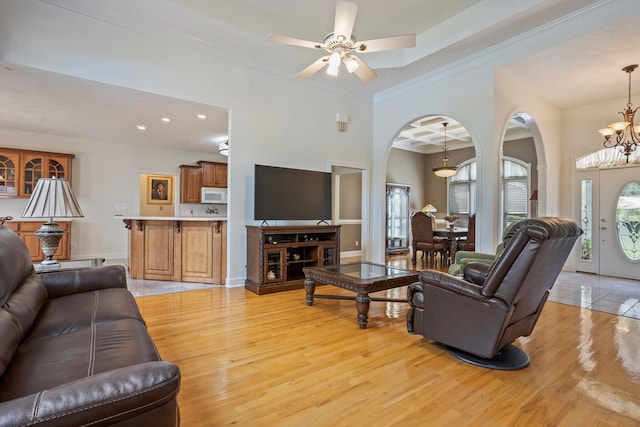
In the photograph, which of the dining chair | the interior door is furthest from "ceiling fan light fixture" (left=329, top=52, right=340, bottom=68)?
the interior door

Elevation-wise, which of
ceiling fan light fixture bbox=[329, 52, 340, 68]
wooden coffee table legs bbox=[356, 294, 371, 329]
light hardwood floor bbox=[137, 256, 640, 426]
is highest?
ceiling fan light fixture bbox=[329, 52, 340, 68]

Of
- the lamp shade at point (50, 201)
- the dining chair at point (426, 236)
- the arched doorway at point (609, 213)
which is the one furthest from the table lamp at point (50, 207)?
the arched doorway at point (609, 213)

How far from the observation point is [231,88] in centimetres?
460

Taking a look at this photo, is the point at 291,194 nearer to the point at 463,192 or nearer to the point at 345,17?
the point at 345,17

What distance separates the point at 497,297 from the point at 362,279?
50.3 inches

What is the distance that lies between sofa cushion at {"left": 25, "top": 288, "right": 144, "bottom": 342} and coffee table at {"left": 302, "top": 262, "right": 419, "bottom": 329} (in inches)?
72.3

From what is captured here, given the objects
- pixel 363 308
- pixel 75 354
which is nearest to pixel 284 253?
pixel 363 308

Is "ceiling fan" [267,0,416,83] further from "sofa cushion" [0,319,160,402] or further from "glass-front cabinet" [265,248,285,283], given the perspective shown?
"sofa cushion" [0,319,160,402]

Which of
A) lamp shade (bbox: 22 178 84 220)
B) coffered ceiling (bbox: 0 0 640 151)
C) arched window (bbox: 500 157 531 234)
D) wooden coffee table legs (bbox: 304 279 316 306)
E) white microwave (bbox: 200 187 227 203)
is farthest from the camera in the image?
white microwave (bbox: 200 187 227 203)

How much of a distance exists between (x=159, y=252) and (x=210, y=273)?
956mm

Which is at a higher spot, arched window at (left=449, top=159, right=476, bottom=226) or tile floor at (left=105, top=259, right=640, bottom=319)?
arched window at (left=449, top=159, right=476, bottom=226)

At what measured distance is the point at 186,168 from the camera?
820 centimetres

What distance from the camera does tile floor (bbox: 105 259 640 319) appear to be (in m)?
3.81

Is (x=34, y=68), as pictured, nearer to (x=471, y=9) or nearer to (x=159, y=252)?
(x=159, y=252)
